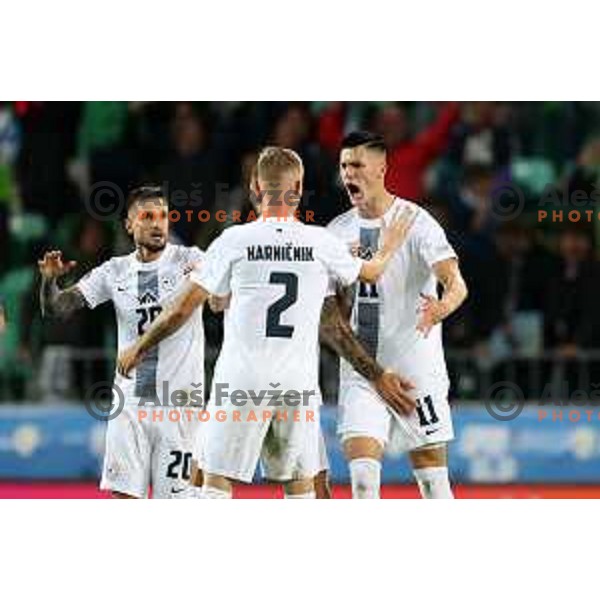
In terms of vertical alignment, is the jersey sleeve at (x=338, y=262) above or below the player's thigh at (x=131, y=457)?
above

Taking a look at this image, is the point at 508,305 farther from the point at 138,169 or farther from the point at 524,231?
the point at 138,169

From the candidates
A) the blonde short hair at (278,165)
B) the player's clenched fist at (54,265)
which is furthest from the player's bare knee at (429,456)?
the player's clenched fist at (54,265)

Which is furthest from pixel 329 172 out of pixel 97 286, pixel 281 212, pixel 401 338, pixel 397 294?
pixel 97 286

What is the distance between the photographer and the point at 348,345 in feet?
37.4

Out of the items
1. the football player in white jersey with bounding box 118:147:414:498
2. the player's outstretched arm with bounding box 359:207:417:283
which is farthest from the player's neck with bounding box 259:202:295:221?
the player's outstretched arm with bounding box 359:207:417:283

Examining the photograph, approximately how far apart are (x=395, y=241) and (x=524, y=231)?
1.90 meters

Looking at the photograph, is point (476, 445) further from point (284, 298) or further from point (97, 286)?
point (97, 286)

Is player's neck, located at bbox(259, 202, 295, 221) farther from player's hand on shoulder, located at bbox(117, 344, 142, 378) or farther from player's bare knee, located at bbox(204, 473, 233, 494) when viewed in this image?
player's bare knee, located at bbox(204, 473, 233, 494)

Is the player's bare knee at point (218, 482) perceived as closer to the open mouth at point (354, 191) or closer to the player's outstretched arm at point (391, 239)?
the player's outstretched arm at point (391, 239)

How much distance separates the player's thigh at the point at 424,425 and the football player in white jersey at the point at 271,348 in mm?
588

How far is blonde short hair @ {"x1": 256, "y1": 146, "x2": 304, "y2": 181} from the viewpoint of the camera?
37.2 ft

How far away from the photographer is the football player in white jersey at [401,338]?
1134 cm

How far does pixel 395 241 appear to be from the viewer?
11453mm
